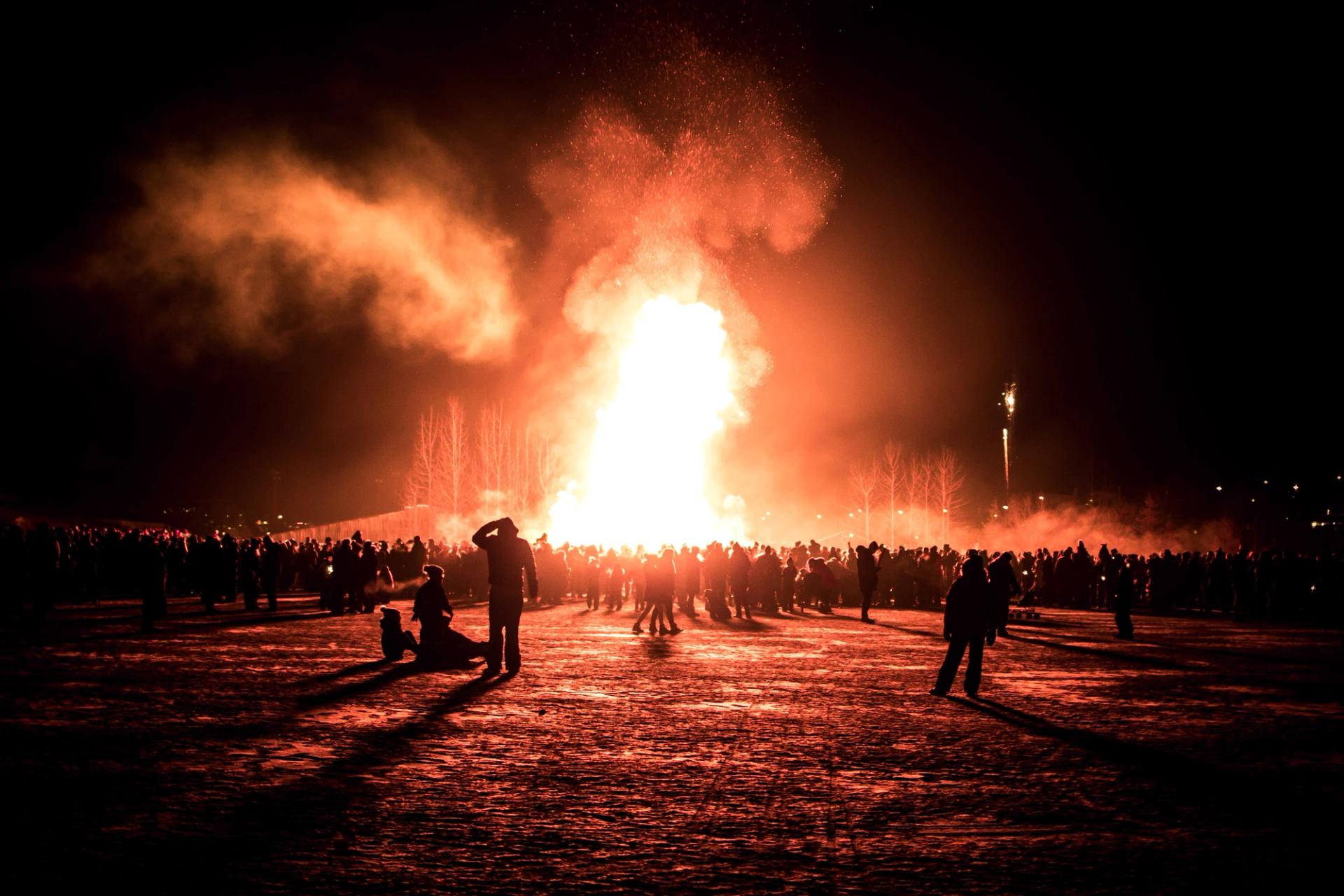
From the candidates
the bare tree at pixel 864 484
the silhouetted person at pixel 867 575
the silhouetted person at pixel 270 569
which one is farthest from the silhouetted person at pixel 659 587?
the bare tree at pixel 864 484

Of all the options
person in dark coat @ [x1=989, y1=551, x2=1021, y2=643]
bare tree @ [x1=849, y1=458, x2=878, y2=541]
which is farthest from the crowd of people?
bare tree @ [x1=849, y1=458, x2=878, y2=541]

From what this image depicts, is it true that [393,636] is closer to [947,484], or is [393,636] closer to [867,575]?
[867,575]

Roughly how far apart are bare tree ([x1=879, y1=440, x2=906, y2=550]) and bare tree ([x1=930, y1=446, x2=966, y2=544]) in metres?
2.63

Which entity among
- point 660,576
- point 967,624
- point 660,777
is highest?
point 660,576

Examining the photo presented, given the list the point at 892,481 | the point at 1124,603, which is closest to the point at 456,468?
the point at 892,481

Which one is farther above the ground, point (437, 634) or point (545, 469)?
point (545, 469)

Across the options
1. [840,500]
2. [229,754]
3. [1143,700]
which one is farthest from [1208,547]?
[229,754]

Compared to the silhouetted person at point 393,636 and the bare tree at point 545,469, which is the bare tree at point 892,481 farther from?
the silhouetted person at point 393,636

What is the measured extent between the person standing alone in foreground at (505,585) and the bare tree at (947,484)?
64944 mm

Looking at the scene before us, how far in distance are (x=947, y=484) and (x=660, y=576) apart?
6472cm

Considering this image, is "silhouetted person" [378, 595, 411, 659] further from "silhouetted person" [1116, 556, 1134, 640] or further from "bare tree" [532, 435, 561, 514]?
"bare tree" [532, 435, 561, 514]

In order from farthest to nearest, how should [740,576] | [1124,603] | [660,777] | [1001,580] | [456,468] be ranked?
[456,468]
[740,576]
[1124,603]
[1001,580]
[660,777]

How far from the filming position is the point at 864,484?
8631cm

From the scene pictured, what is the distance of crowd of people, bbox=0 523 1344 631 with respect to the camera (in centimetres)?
2267
